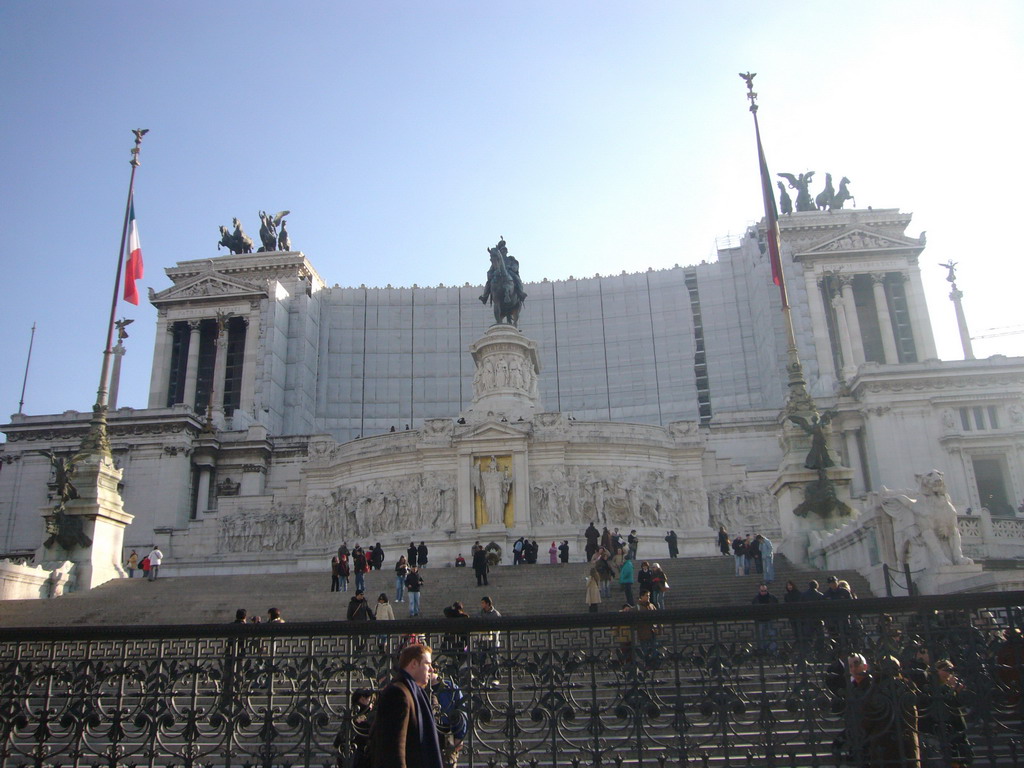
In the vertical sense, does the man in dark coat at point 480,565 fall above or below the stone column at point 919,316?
below

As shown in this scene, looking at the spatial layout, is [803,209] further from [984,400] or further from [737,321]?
[984,400]

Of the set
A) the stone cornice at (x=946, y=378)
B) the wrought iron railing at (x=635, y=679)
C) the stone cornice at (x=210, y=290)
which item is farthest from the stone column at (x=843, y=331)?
the wrought iron railing at (x=635, y=679)

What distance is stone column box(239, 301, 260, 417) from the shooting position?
180ft

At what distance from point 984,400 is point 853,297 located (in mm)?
13941

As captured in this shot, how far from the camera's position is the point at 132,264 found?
86.0 ft

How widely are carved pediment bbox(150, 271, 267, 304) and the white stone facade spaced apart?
154mm

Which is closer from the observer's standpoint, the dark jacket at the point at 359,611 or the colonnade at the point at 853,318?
the dark jacket at the point at 359,611

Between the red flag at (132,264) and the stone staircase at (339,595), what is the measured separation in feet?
A: 26.6

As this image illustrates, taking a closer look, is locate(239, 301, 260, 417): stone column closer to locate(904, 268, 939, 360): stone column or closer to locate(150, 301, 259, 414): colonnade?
locate(150, 301, 259, 414): colonnade

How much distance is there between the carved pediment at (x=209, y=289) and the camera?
57.9 meters

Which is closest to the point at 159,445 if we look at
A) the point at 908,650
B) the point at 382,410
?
the point at 382,410

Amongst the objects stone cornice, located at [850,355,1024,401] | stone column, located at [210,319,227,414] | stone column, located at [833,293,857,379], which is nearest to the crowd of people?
stone cornice, located at [850,355,1024,401]

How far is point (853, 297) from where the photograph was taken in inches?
2136

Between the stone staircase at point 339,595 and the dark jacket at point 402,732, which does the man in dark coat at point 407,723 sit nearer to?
the dark jacket at point 402,732
